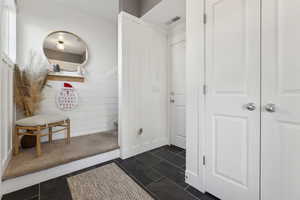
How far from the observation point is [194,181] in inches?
53.9

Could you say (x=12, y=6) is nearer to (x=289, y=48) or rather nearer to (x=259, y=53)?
(x=259, y=53)

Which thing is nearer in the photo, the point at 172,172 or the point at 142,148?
the point at 172,172

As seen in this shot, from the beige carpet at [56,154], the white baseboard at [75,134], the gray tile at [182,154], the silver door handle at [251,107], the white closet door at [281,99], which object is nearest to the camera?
the white closet door at [281,99]

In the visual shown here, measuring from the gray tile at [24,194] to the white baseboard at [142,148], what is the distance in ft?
3.33

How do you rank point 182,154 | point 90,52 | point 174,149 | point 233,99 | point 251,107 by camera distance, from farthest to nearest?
point 90,52 < point 174,149 < point 182,154 < point 233,99 < point 251,107

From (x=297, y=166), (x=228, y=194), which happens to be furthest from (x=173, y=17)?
(x=228, y=194)

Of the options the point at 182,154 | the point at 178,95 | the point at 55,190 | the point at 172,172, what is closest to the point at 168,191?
the point at 172,172

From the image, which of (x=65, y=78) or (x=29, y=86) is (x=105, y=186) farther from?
(x=65, y=78)

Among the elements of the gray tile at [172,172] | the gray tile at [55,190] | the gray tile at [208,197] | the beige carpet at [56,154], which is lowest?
the gray tile at [208,197]

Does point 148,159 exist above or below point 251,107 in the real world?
below

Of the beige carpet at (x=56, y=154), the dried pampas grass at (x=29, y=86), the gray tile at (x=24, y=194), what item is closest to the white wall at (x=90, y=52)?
the dried pampas grass at (x=29, y=86)

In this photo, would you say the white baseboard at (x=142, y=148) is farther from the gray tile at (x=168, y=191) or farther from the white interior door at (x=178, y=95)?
the gray tile at (x=168, y=191)

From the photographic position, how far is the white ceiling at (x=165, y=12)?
6.02 ft

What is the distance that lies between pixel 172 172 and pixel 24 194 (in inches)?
62.9
